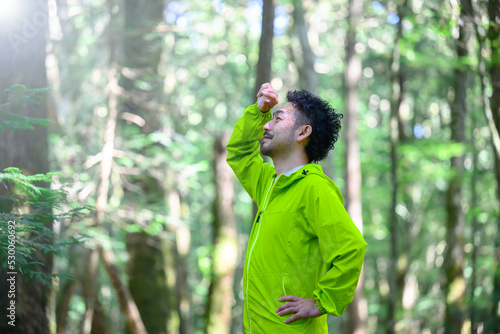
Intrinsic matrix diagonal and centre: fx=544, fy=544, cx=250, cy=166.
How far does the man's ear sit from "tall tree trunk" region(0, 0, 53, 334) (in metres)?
2.17

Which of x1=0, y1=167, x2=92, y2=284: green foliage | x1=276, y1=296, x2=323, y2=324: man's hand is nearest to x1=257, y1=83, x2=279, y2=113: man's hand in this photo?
x1=276, y1=296, x2=323, y2=324: man's hand

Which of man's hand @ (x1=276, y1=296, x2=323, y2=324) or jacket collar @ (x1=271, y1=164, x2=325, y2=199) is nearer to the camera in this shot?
man's hand @ (x1=276, y1=296, x2=323, y2=324)

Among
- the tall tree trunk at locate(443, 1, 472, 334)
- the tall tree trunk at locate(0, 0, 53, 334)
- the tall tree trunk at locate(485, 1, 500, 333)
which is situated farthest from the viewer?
the tall tree trunk at locate(443, 1, 472, 334)

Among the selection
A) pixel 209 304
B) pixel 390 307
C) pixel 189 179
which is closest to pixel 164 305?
pixel 209 304

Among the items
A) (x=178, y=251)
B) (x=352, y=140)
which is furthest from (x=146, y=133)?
(x=178, y=251)

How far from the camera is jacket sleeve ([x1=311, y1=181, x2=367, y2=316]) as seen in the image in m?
2.77

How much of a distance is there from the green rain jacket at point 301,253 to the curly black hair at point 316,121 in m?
0.24

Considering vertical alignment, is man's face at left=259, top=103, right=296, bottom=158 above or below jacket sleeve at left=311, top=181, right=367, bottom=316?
above

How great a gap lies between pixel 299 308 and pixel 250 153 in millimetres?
1269

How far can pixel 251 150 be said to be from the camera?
376 centimetres

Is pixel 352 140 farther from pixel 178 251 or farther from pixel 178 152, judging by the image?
pixel 178 251

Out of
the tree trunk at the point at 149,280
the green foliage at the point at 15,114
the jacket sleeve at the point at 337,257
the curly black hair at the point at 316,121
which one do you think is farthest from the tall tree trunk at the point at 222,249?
the jacket sleeve at the point at 337,257

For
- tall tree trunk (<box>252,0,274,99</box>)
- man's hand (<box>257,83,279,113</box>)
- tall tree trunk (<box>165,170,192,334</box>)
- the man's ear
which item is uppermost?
tall tree trunk (<box>252,0,274,99</box>)

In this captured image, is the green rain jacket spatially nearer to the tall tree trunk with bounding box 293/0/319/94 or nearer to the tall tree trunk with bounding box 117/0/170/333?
the tall tree trunk with bounding box 117/0/170/333
